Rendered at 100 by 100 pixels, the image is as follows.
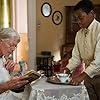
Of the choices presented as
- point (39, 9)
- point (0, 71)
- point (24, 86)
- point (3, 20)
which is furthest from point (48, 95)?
point (3, 20)

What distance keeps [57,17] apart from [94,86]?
3786 mm

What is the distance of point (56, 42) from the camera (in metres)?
6.49

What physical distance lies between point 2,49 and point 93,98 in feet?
4.05

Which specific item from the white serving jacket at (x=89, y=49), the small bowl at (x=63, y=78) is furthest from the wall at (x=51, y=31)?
the small bowl at (x=63, y=78)

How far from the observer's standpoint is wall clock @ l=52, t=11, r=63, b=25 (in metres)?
6.40

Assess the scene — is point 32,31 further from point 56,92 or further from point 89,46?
point 56,92

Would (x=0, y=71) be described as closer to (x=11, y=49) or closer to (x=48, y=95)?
(x=11, y=49)

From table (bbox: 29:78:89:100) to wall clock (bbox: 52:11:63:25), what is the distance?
14.3 feet

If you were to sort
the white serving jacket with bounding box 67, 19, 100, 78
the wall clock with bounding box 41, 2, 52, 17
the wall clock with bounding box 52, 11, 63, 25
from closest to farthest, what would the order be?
the white serving jacket with bounding box 67, 19, 100, 78, the wall clock with bounding box 41, 2, 52, 17, the wall clock with bounding box 52, 11, 63, 25

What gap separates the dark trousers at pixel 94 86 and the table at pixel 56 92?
606mm

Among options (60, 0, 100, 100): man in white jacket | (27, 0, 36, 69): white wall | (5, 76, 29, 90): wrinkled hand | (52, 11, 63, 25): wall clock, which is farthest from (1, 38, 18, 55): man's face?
(52, 11, 63, 25): wall clock

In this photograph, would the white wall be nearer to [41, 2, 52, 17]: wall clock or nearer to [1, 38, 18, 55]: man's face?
[41, 2, 52, 17]: wall clock

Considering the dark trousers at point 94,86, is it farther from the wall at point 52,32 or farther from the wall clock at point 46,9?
the wall clock at point 46,9

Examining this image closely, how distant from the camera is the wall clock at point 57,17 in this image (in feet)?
21.0
